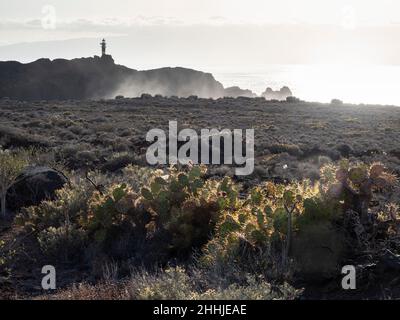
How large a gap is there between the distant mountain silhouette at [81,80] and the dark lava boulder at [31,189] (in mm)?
93566

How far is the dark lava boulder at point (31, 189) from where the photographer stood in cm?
1173

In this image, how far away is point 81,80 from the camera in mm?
112812

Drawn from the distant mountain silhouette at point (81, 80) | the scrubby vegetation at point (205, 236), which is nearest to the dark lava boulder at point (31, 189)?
the scrubby vegetation at point (205, 236)

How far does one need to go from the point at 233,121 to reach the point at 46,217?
103 ft

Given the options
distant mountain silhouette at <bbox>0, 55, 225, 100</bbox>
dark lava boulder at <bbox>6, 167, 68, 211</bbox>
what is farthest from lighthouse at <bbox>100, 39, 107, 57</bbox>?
dark lava boulder at <bbox>6, 167, 68, 211</bbox>

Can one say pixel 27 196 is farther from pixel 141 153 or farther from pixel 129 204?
pixel 141 153

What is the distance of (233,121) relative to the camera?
40.7m

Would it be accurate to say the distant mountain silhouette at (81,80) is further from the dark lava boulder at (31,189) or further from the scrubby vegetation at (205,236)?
the scrubby vegetation at (205,236)

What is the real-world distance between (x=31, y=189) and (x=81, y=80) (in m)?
104

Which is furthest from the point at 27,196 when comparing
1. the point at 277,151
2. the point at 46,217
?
the point at 277,151

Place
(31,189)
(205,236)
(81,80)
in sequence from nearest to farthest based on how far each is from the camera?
(205,236) < (31,189) < (81,80)

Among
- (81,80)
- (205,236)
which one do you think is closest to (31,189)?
(205,236)

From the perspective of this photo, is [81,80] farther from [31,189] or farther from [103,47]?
[31,189]

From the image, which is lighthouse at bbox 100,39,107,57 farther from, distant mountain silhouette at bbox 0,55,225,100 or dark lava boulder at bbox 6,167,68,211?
dark lava boulder at bbox 6,167,68,211
